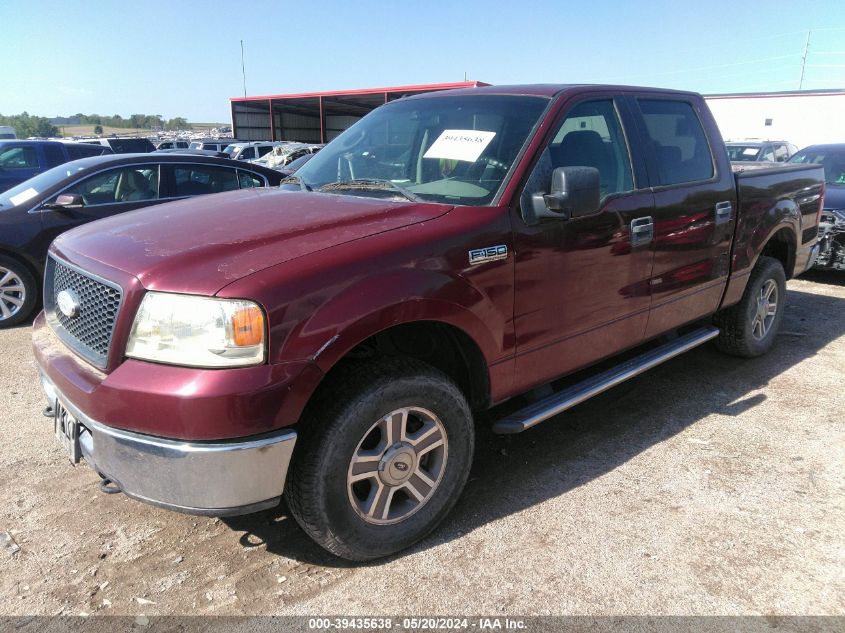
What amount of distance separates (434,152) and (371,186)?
0.38 metres

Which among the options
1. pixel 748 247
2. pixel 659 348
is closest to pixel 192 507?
pixel 659 348

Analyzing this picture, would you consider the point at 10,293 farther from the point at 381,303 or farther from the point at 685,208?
the point at 685,208

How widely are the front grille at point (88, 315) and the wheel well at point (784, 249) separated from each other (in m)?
4.73

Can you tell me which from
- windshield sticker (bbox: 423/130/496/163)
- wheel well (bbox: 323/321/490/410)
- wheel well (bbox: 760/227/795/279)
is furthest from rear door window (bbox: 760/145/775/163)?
wheel well (bbox: 323/321/490/410)

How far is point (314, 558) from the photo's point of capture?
2645 millimetres

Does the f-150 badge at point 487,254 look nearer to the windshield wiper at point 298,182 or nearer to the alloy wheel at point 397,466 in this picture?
the alloy wheel at point 397,466

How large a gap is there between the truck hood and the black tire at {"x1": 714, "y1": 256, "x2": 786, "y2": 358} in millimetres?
3071

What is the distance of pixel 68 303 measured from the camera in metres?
2.52

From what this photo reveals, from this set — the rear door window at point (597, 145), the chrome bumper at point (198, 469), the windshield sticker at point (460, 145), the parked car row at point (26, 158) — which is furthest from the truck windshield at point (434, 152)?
the parked car row at point (26, 158)

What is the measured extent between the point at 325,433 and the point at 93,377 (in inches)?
34.7

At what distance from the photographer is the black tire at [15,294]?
5863 millimetres

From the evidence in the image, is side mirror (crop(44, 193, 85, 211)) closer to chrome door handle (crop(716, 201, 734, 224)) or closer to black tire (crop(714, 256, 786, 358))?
chrome door handle (crop(716, 201, 734, 224))

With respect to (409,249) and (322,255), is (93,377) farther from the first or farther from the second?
(409,249)

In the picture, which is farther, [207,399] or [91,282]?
[91,282]
